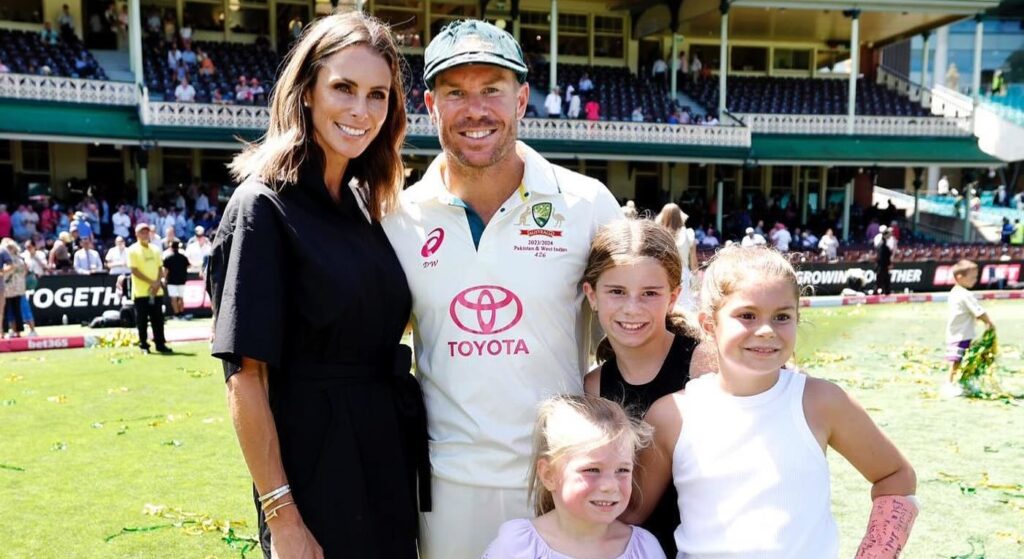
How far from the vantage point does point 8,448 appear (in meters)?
6.98

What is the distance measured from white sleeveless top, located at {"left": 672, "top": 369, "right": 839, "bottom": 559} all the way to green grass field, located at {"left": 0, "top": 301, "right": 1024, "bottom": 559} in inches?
38.3

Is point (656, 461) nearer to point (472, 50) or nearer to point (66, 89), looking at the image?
point (472, 50)

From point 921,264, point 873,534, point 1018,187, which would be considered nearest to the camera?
point 873,534

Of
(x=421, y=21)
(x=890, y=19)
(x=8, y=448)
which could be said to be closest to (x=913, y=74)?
(x=890, y=19)

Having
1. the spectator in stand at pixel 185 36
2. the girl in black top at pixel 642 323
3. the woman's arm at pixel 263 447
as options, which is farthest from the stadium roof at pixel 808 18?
the woman's arm at pixel 263 447

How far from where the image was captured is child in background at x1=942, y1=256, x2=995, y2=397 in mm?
9570

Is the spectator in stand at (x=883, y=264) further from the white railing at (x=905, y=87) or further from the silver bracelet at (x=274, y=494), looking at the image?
the silver bracelet at (x=274, y=494)

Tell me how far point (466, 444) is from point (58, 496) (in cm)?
417

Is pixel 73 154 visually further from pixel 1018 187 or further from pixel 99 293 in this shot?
pixel 1018 187

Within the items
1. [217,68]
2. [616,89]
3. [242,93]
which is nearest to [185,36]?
[217,68]

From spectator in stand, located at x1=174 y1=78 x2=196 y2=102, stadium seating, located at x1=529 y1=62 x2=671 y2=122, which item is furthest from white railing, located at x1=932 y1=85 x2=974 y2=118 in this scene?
spectator in stand, located at x1=174 y1=78 x2=196 y2=102

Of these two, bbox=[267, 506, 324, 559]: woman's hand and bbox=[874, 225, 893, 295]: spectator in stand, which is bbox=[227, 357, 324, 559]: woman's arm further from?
bbox=[874, 225, 893, 295]: spectator in stand

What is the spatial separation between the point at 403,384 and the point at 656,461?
783mm

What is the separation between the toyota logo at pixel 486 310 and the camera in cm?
270
